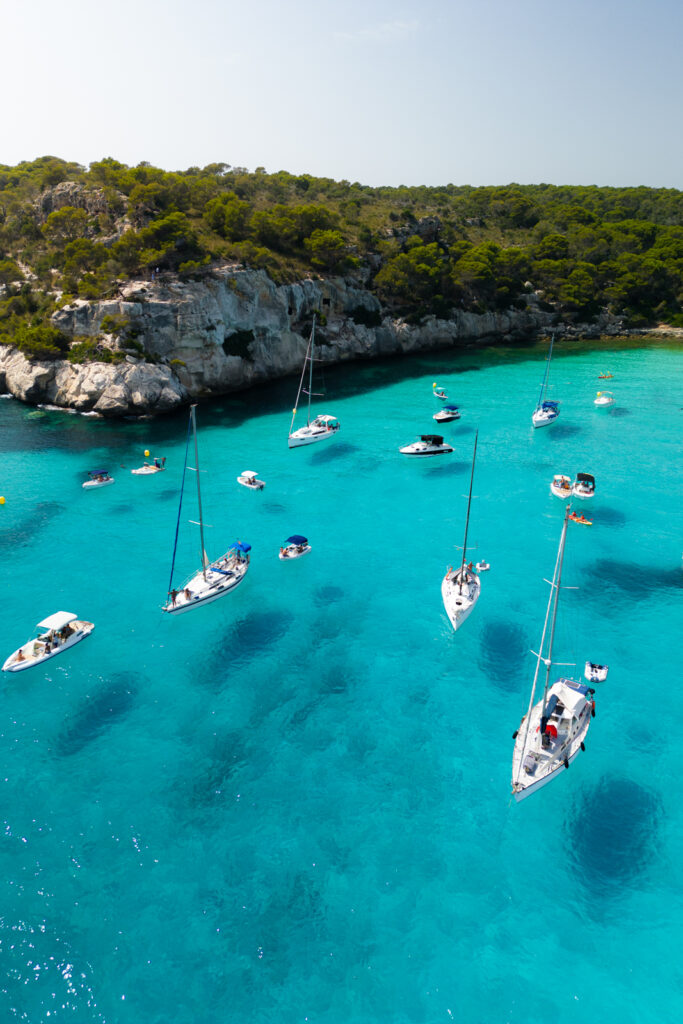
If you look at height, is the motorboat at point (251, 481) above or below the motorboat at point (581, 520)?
above

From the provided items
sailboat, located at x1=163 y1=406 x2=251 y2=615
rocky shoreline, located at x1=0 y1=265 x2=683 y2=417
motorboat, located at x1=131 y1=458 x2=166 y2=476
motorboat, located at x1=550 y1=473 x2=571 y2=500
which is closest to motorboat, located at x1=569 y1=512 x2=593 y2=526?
motorboat, located at x1=550 y1=473 x2=571 y2=500

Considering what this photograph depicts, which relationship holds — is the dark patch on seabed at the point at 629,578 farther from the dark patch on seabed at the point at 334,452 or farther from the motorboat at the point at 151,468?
the motorboat at the point at 151,468

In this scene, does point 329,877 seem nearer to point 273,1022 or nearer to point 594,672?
point 273,1022

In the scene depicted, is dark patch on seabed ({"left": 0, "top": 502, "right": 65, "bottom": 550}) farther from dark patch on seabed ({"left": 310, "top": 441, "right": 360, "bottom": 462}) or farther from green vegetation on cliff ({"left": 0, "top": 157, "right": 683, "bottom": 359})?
green vegetation on cliff ({"left": 0, "top": 157, "right": 683, "bottom": 359})

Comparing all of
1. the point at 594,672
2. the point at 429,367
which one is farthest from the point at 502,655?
the point at 429,367

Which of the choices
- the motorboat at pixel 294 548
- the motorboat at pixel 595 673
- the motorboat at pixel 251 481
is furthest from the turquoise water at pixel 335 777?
the motorboat at pixel 251 481

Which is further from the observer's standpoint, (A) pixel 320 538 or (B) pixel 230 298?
(B) pixel 230 298
